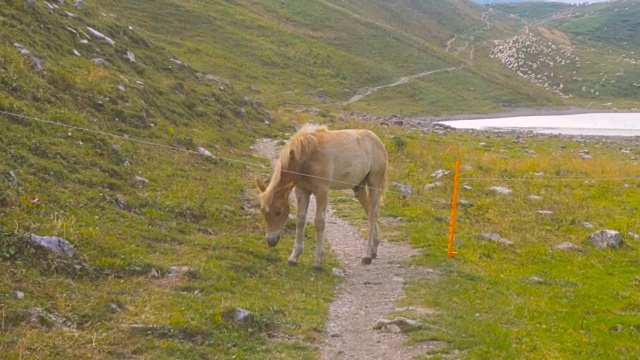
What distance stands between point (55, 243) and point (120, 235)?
1980 mm

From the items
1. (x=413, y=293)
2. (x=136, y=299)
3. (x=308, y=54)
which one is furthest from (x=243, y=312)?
(x=308, y=54)

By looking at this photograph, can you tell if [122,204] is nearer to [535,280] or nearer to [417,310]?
[417,310]

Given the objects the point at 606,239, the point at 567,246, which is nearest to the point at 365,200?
the point at 567,246

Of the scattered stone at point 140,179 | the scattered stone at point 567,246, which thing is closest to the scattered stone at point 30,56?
the scattered stone at point 140,179

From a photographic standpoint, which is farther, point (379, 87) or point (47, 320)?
point (379, 87)

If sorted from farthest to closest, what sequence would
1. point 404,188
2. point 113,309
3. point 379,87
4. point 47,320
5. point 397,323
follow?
point 379,87 → point 404,188 → point 397,323 → point 113,309 → point 47,320

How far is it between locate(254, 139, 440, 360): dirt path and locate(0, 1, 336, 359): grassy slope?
38 centimetres

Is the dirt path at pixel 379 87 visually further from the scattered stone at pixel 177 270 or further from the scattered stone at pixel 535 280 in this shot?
the scattered stone at pixel 177 270

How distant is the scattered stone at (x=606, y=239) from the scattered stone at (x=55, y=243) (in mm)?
13788

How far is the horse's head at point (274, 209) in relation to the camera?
1223cm

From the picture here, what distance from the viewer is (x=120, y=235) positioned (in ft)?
35.8

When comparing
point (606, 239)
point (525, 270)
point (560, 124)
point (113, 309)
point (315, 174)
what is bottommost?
point (560, 124)

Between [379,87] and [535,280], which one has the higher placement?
[535,280]

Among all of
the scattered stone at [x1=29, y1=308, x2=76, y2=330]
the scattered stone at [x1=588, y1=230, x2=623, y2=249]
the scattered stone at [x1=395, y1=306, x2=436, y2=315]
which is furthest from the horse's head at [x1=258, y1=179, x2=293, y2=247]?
the scattered stone at [x1=588, y1=230, x2=623, y2=249]
